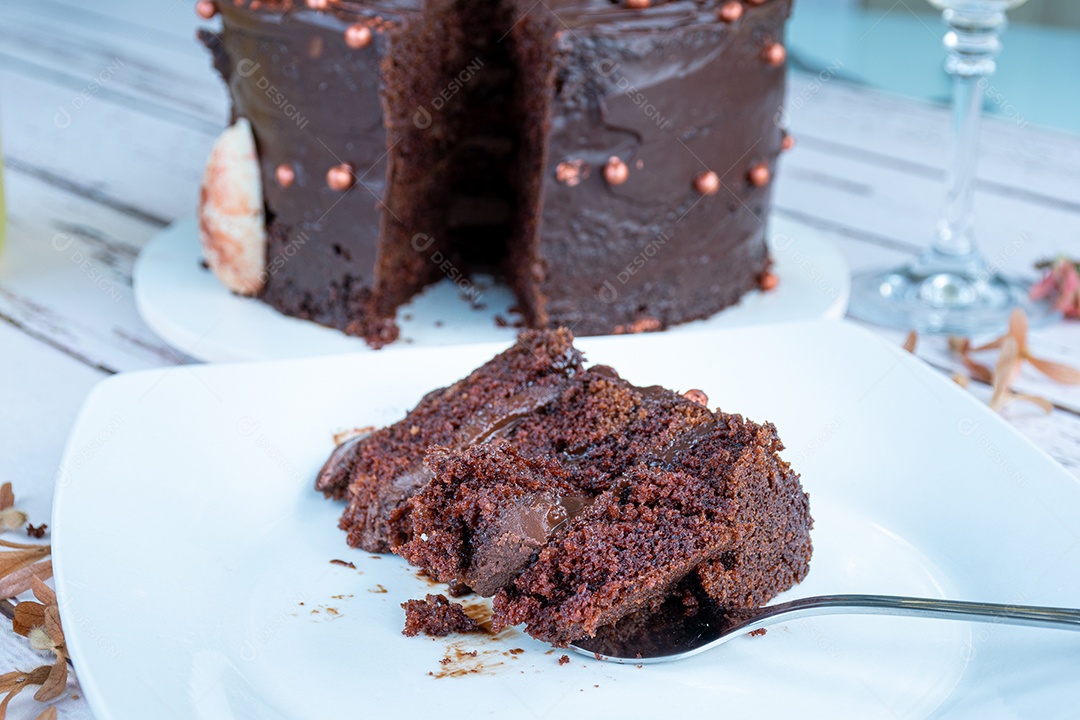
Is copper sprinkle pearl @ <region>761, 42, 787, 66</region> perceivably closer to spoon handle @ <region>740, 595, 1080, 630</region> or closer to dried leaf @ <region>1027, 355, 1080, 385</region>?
dried leaf @ <region>1027, 355, 1080, 385</region>

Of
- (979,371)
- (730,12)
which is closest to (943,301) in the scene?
(979,371)

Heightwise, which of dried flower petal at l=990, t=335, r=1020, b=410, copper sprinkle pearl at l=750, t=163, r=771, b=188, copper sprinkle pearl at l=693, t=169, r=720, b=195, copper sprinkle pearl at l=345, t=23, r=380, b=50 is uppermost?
copper sprinkle pearl at l=345, t=23, r=380, b=50

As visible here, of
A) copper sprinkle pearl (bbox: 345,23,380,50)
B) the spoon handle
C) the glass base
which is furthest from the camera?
the glass base

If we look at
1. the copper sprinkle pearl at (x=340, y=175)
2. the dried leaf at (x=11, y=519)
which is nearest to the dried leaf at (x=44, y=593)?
the dried leaf at (x=11, y=519)

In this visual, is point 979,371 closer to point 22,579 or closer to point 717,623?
point 717,623

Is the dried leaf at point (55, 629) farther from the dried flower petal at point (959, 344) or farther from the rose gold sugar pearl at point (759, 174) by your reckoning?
the dried flower petal at point (959, 344)

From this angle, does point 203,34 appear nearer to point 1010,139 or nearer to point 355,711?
point 355,711

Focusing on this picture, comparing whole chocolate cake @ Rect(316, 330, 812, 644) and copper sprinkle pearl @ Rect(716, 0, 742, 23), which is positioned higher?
copper sprinkle pearl @ Rect(716, 0, 742, 23)

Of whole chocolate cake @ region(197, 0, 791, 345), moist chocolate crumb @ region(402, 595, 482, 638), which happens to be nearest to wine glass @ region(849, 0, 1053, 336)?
whole chocolate cake @ region(197, 0, 791, 345)
